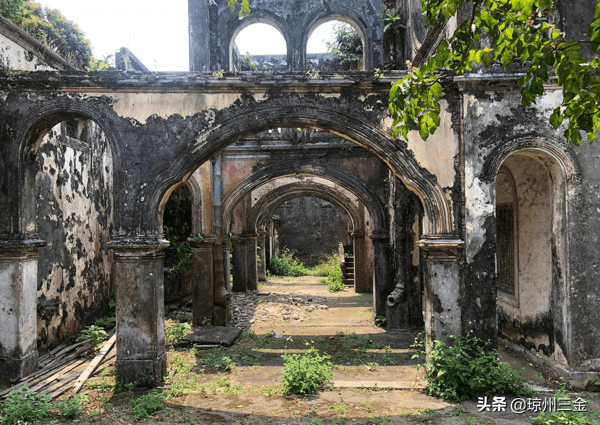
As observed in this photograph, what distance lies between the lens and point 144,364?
6.17m

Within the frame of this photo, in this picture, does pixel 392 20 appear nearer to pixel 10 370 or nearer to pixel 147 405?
pixel 147 405

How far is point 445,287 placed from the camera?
6.14 metres

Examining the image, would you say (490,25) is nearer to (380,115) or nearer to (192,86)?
(380,115)

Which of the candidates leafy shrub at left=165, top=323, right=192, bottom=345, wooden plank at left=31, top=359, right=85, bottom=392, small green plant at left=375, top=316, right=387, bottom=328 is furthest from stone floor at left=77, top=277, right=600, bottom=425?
wooden plank at left=31, top=359, right=85, bottom=392

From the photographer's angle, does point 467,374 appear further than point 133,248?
No

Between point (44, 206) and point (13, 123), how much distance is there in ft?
8.02

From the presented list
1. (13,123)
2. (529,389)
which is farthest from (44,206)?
(529,389)

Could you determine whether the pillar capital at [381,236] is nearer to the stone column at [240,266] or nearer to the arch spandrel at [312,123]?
the arch spandrel at [312,123]

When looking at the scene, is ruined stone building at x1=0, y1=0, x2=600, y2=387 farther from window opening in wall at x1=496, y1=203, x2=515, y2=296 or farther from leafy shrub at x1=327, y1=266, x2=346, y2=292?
leafy shrub at x1=327, y1=266, x2=346, y2=292

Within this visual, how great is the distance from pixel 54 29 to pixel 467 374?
10.2 m

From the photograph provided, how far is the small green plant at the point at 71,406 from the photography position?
17.5ft

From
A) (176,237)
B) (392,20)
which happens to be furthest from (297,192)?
(392,20)

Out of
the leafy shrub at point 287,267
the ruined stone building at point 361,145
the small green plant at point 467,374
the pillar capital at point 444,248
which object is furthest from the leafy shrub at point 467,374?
the leafy shrub at point 287,267

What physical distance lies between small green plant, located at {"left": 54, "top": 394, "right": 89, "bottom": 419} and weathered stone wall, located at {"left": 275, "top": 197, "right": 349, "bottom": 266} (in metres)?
21.3
